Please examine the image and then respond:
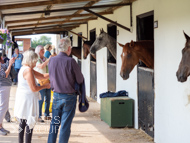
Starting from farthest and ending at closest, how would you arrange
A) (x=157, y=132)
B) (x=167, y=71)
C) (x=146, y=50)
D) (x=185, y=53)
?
(x=146, y=50)
(x=157, y=132)
(x=167, y=71)
(x=185, y=53)

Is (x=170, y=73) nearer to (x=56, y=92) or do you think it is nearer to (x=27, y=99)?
(x=56, y=92)

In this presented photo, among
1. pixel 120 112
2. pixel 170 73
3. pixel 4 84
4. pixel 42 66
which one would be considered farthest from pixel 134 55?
pixel 4 84

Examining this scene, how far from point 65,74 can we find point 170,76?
1402 mm

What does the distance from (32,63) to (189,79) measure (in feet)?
6.13

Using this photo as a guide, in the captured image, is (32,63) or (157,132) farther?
(157,132)

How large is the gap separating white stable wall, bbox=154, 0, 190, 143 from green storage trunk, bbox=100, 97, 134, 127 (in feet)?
3.82

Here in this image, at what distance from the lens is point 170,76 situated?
436cm

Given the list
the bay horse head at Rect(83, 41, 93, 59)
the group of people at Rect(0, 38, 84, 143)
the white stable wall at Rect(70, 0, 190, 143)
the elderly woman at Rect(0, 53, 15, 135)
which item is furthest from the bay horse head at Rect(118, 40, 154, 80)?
the bay horse head at Rect(83, 41, 93, 59)

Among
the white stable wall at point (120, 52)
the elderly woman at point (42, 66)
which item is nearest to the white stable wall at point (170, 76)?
the white stable wall at point (120, 52)

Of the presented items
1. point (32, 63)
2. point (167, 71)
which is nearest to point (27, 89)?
point (32, 63)

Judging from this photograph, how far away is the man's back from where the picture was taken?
153 inches

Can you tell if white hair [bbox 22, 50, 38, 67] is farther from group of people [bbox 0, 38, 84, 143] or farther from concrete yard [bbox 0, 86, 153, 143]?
concrete yard [bbox 0, 86, 153, 143]

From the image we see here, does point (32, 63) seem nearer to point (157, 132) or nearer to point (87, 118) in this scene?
point (157, 132)

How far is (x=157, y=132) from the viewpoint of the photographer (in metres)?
4.91
